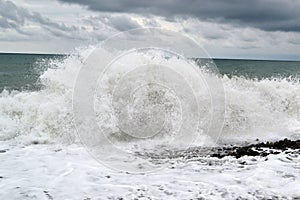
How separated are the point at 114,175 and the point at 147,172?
643 mm

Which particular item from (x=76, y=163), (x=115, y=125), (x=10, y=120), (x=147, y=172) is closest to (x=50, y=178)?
(x=76, y=163)

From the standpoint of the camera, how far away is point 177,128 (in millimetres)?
10281

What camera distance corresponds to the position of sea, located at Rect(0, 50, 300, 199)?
5.87 meters

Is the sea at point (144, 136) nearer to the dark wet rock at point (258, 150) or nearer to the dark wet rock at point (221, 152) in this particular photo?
the dark wet rock at point (221, 152)

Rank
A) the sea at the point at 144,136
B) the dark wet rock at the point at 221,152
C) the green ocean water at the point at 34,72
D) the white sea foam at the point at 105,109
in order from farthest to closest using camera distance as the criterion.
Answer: the green ocean water at the point at 34,72
the white sea foam at the point at 105,109
the dark wet rock at the point at 221,152
the sea at the point at 144,136

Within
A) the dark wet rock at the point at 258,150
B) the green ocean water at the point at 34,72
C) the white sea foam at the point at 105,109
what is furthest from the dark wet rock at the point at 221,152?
the green ocean water at the point at 34,72

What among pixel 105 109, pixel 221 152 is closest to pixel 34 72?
pixel 105 109

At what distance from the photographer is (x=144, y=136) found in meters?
9.82

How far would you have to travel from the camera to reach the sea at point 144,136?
A: 5.87 meters

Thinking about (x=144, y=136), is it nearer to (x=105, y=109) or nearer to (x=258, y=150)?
(x=105, y=109)

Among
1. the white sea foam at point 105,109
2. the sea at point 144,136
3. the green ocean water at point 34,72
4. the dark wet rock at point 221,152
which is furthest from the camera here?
the green ocean water at point 34,72

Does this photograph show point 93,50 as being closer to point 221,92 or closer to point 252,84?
point 221,92

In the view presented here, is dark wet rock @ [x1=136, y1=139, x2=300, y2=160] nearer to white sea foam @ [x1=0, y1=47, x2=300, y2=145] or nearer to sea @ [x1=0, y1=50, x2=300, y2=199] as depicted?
sea @ [x1=0, y1=50, x2=300, y2=199]

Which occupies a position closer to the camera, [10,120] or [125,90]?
[10,120]
